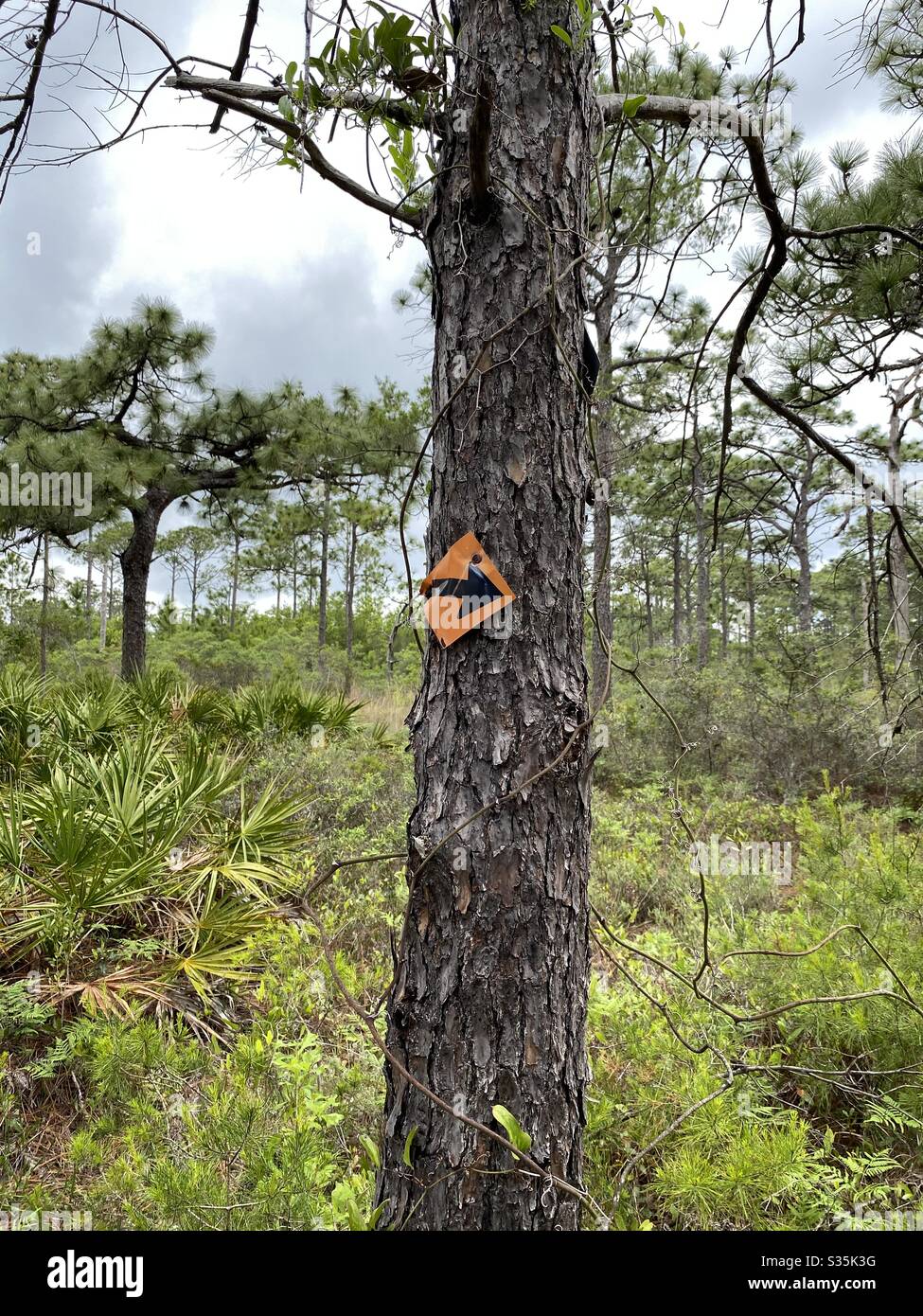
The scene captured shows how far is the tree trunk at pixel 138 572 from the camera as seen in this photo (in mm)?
11789

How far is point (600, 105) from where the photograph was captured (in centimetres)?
160

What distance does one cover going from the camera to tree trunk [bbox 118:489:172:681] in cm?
1179

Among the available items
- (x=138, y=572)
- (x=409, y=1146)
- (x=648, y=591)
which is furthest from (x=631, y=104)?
(x=648, y=591)

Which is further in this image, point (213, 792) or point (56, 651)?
point (56, 651)

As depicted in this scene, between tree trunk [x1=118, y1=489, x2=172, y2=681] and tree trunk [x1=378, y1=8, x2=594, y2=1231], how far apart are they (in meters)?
11.7

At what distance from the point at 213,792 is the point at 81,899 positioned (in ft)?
3.78

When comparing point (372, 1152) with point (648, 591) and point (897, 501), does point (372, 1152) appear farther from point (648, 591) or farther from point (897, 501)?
point (648, 591)

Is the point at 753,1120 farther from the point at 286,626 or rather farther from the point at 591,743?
the point at 286,626

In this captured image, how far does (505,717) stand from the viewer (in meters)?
1.24

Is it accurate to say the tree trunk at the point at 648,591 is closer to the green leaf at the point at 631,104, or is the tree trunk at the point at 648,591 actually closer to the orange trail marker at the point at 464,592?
the green leaf at the point at 631,104

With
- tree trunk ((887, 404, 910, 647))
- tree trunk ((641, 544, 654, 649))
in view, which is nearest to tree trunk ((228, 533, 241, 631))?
tree trunk ((641, 544, 654, 649))

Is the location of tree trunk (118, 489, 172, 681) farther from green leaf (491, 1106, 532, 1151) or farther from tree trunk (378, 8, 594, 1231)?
green leaf (491, 1106, 532, 1151)

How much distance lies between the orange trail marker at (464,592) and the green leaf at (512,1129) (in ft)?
2.62
